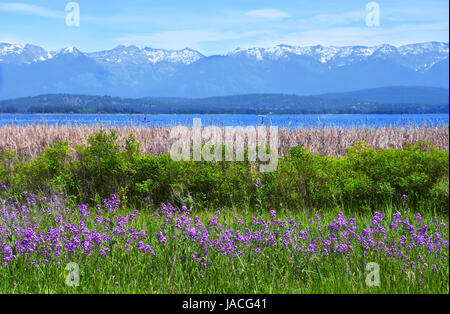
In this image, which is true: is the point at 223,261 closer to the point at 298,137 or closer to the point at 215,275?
the point at 215,275

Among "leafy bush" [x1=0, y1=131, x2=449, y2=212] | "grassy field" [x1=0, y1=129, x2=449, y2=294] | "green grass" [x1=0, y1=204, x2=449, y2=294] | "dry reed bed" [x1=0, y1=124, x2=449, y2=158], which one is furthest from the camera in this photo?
"dry reed bed" [x1=0, y1=124, x2=449, y2=158]

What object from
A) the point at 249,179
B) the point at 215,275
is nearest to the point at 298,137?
the point at 249,179

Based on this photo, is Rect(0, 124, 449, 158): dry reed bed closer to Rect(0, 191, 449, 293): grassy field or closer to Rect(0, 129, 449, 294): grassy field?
Rect(0, 129, 449, 294): grassy field

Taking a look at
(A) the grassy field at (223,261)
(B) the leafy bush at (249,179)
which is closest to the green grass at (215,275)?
(A) the grassy field at (223,261)

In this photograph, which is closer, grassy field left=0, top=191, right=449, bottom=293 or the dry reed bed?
grassy field left=0, top=191, right=449, bottom=293

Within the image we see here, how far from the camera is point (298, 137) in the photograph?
18.9 metres

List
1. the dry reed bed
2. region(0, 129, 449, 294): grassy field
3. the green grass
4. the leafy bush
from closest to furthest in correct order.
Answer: the green grass
region(0, 129, 449, 294): grassy field
the leafy bush
the dry reed bed

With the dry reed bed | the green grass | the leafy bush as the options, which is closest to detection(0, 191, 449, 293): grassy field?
the green grass

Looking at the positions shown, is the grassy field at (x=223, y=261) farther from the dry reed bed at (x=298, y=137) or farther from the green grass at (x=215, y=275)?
the dry reed bed at (x=298, y=137)

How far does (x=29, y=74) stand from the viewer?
188125mm

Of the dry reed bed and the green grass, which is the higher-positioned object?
the dry reed bed

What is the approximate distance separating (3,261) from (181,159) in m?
4.04

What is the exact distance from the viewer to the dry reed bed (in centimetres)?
1717

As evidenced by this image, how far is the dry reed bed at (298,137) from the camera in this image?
1717 centimetres
